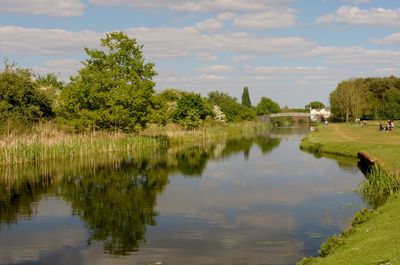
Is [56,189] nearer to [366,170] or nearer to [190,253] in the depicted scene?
[190,253]

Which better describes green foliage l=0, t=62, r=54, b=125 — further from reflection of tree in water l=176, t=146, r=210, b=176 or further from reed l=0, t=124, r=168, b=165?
reflection of tree in water l=176, t=146, r=210, b=176

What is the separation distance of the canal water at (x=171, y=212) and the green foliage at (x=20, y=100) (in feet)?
42.7

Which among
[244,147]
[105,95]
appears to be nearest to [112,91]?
[105,95]

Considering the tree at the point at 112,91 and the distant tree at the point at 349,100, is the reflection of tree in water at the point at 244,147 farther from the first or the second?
the distant tree at the point at 349,100

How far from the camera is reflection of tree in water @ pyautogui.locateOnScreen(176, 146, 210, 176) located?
40650 millimetres

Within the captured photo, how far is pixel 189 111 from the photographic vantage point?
8906cm

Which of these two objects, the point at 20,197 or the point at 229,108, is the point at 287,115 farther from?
the point at 20,197

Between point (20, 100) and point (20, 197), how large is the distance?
1123 inches

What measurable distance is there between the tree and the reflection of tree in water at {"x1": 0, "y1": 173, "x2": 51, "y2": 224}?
23911mm

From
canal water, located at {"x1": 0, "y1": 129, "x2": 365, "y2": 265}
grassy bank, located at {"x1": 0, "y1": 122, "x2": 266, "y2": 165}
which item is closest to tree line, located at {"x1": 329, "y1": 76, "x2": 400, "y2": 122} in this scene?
grassy bank, located at {"x1": 0, "y1": 122, "x2": 266, "y2": 165}

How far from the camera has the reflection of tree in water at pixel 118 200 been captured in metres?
19.8

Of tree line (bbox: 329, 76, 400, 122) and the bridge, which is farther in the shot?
the bridge

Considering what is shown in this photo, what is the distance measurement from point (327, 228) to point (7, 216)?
14998 mm

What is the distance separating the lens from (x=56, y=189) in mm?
31344
